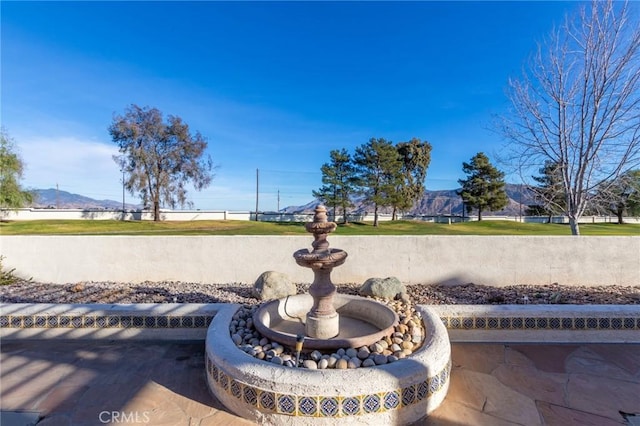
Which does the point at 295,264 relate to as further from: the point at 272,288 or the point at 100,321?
the point at 100,321

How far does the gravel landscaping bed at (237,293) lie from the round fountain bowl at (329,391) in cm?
264

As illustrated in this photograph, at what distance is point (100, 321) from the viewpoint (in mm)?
3383

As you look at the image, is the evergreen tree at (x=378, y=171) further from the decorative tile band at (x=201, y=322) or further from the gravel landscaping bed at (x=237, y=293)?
the decorative tile band at (x=201, y=322)

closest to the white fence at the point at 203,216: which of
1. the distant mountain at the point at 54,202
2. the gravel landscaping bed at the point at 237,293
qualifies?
the distant mountain at the point at 54,202

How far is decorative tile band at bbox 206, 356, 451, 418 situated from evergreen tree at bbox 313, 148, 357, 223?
2017 cm

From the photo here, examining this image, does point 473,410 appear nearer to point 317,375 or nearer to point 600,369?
point 317,375

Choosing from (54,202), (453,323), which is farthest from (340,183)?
(54,202)

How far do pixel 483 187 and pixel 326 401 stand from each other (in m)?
29.4

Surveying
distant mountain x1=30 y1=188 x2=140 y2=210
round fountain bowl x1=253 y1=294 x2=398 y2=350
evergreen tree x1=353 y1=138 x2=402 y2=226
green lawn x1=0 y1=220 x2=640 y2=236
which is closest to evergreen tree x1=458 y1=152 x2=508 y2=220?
green lawn x1=0 y1=220 x2=640 y2=236

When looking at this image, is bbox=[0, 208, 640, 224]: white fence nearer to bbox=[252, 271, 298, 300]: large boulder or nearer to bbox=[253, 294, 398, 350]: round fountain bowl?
bbox=[252, 271, 298, 300]: large boulder

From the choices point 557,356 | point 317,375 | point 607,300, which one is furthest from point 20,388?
point 607,300

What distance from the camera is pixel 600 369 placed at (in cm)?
283

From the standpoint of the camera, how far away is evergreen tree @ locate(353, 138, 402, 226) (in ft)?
70.9

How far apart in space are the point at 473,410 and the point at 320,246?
1.78 metres
